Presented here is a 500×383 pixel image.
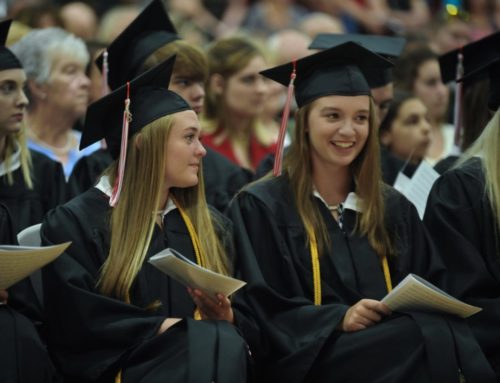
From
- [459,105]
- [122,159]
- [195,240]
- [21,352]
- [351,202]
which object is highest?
[459,105]

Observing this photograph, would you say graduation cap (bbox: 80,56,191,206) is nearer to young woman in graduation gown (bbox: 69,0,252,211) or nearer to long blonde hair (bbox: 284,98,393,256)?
long blonde hair (bbox: 284,98,393,256)

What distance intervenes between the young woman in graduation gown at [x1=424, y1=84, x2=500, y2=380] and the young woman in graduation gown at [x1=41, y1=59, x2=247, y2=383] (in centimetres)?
105

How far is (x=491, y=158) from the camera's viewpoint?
4645mm

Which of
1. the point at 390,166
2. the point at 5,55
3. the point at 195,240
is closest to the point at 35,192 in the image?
the point at 5,55

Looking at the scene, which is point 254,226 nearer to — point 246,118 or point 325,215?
point 325,215

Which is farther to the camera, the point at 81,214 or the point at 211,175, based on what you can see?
the point at 211,175

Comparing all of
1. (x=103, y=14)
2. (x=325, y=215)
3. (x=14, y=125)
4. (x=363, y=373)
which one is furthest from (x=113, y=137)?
(x=103, y=14)

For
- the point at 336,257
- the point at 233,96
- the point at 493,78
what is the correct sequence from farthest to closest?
the point at 233,96 < the point at 493,78 < the point at 336,257

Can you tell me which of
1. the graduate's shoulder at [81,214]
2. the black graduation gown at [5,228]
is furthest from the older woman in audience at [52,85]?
the graduate's shoulder at [81,214]

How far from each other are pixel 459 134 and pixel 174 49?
1761mm

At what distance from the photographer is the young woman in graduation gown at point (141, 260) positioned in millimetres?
3885

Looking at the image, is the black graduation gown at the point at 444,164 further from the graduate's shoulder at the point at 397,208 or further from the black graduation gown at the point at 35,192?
the black graduation gown at the point at 35,192

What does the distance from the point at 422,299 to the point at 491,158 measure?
3.29ft

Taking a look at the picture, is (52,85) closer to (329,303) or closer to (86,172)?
(86,172)
